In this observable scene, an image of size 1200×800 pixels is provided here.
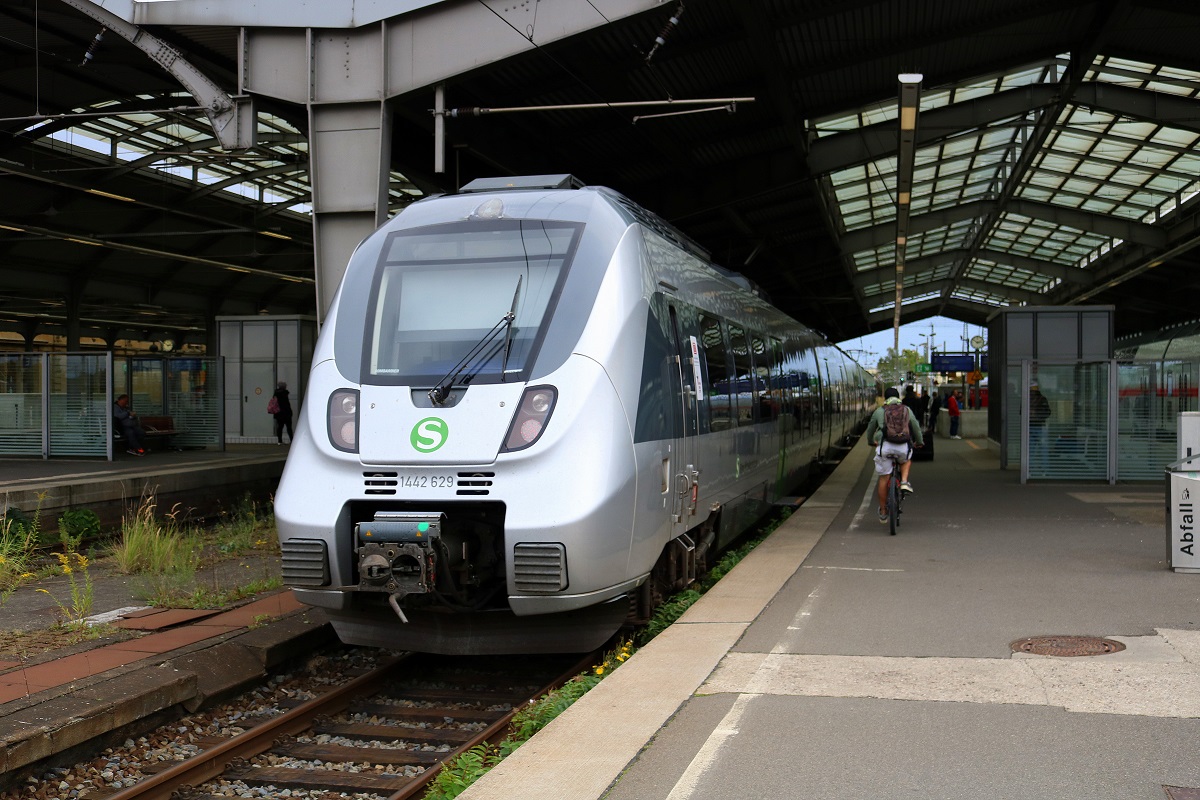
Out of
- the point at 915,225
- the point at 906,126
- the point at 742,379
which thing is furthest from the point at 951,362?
the point at 742,379

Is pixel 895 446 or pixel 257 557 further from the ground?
pixel 895 446

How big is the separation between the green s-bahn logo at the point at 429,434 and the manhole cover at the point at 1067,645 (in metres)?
3.67

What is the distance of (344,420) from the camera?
7121 millimetres

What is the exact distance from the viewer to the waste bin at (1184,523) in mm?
9180

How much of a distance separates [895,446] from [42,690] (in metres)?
9.63

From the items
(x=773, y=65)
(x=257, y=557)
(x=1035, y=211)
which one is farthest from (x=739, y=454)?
(x=1035, y=211)

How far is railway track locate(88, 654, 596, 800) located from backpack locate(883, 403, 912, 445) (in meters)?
6.27

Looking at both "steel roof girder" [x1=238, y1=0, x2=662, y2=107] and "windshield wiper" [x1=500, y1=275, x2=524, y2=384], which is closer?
"windshield wiper" [x1=500, y1=275, x2=524, y2=384]

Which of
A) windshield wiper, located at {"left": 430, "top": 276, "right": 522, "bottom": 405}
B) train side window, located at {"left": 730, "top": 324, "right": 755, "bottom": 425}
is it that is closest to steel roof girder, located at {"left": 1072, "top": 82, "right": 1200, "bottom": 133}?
train side window, located at {"left": 730, "top": 324, "right": 755, "bottom": 425}

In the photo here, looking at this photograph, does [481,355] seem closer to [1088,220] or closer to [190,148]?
[190,148]

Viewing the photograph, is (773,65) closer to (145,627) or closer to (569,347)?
(569,347)

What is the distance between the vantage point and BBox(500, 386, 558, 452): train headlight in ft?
22.1

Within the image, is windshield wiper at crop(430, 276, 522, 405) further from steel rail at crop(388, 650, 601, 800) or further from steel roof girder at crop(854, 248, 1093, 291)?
steel roof girder at crop(854, 248, 1093, 291)

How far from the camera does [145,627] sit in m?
8.19
